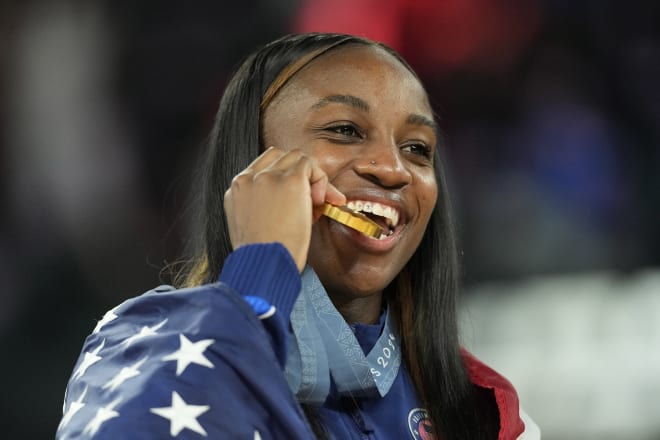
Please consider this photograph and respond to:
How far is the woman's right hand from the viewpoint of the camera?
4.00 feet

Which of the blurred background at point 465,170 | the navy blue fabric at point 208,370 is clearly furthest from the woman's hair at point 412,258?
the blurred background at point 465,170

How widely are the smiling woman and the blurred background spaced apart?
1257mm

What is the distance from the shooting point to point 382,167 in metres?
1.49

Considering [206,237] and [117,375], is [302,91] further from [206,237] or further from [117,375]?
[117,375]

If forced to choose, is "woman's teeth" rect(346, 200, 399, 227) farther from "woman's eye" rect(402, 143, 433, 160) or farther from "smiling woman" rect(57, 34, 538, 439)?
"woman's eye" rect(402, 143, 433, 160)

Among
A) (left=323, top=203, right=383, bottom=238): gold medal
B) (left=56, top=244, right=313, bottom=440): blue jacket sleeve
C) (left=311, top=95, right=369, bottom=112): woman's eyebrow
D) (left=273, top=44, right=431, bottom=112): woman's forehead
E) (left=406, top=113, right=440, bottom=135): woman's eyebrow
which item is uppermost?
(left=273, top=44, right=431, bottom=112): woman's forehead

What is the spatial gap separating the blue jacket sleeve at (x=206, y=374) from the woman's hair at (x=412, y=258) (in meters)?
0.36

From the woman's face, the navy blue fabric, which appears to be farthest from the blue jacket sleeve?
the woman's face

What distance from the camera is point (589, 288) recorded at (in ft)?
9.82

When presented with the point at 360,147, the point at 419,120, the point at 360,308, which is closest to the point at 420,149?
the point at 419,120

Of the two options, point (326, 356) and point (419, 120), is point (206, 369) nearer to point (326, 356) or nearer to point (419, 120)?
point (326, 356)

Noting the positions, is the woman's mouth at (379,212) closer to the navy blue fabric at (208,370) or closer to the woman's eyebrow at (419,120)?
the woman's eyebrow at (419,120)

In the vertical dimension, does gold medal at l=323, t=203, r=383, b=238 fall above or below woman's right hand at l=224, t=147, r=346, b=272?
below

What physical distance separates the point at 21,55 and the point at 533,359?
6.41 feet
